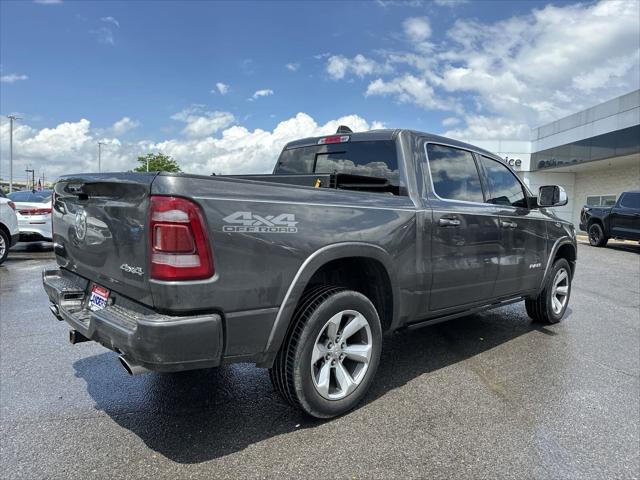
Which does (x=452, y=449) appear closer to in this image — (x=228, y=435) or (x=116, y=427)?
(x=228, y=435)

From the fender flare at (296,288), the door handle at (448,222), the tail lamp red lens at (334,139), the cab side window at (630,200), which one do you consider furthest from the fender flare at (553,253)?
the cab side window at (630,200)

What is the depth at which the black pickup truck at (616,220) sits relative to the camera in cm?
1439

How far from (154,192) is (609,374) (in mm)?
4089

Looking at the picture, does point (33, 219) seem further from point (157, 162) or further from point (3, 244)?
point (157, 162)

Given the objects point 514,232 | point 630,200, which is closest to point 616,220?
point 630,200

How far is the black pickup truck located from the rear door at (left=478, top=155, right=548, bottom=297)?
11687 mm

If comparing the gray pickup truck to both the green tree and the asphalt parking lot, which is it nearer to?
the asphalt parking lot

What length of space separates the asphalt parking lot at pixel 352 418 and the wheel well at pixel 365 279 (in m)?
0.69

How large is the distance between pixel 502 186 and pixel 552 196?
0.66 m

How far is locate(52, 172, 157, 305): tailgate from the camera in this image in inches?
95.7

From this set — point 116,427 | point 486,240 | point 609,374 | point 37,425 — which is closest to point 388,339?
point 486,240

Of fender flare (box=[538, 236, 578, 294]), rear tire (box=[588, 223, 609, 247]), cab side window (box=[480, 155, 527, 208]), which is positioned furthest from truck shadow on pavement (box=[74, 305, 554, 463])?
rear tire (box=[588, 223, 609, 247])

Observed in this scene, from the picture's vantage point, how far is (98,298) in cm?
288

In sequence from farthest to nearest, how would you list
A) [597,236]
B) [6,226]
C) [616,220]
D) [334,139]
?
[597,236] → [616,220] → [6,226] → [334,139]
